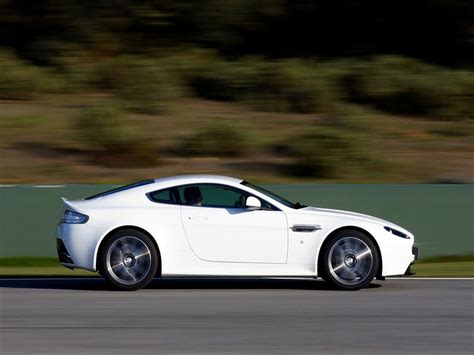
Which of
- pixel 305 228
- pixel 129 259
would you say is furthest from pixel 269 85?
pixel 129 259

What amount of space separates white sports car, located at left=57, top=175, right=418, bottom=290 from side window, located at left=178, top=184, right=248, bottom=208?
83mm

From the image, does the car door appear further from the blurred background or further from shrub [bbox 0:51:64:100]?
shrub [bbox 0:51:64:100]

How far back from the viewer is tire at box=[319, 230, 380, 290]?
407 inches

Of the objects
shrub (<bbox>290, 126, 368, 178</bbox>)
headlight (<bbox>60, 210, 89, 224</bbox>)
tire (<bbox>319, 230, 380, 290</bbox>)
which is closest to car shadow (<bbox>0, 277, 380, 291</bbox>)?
tire (<bbox>319, 230, 380, 290</bbox>)

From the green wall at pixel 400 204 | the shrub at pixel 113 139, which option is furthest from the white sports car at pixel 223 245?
the shrub at pixel 113 139

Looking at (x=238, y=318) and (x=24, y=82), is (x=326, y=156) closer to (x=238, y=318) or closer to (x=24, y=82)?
(x=24, y=82)

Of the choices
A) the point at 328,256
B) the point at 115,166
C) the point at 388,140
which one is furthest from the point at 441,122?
the point at 328,256

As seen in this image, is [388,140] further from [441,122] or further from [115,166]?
[115,166]

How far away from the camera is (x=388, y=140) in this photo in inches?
869

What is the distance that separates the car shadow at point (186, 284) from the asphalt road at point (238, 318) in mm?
23

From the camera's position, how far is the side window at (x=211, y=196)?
10.5 meters

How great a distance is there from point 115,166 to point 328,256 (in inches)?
421

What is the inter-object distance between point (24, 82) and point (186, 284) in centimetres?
1578

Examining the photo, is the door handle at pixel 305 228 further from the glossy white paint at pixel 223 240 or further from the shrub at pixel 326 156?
the shrub at pixel 326 156
